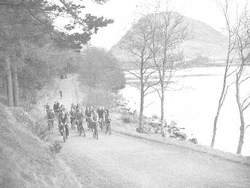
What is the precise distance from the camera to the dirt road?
12.2m

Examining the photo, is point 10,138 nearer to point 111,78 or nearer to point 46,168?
point 46,168

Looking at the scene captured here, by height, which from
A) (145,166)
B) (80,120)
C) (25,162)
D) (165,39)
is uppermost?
(165,39)

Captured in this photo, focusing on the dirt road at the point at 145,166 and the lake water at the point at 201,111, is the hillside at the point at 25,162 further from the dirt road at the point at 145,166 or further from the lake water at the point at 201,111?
the lake water at the point at 201,111

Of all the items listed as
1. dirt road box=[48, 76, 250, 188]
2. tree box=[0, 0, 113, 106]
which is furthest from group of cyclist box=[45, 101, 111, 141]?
tree box=[0, 0, 113, 106]

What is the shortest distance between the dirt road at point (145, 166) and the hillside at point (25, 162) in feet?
4.33

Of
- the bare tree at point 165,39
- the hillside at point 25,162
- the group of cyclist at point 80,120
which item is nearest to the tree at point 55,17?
the hillside at point 25,162

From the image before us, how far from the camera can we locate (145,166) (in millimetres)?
13930

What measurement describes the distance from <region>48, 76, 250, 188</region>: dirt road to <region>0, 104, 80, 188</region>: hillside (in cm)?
132

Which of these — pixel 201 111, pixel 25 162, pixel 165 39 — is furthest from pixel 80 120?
pixel 201 111

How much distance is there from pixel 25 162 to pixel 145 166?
569 centimetres

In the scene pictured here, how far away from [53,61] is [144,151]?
1964cm

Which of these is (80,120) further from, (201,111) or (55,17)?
(201,111)

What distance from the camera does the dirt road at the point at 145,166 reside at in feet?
39.9

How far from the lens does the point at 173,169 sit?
13727mm
